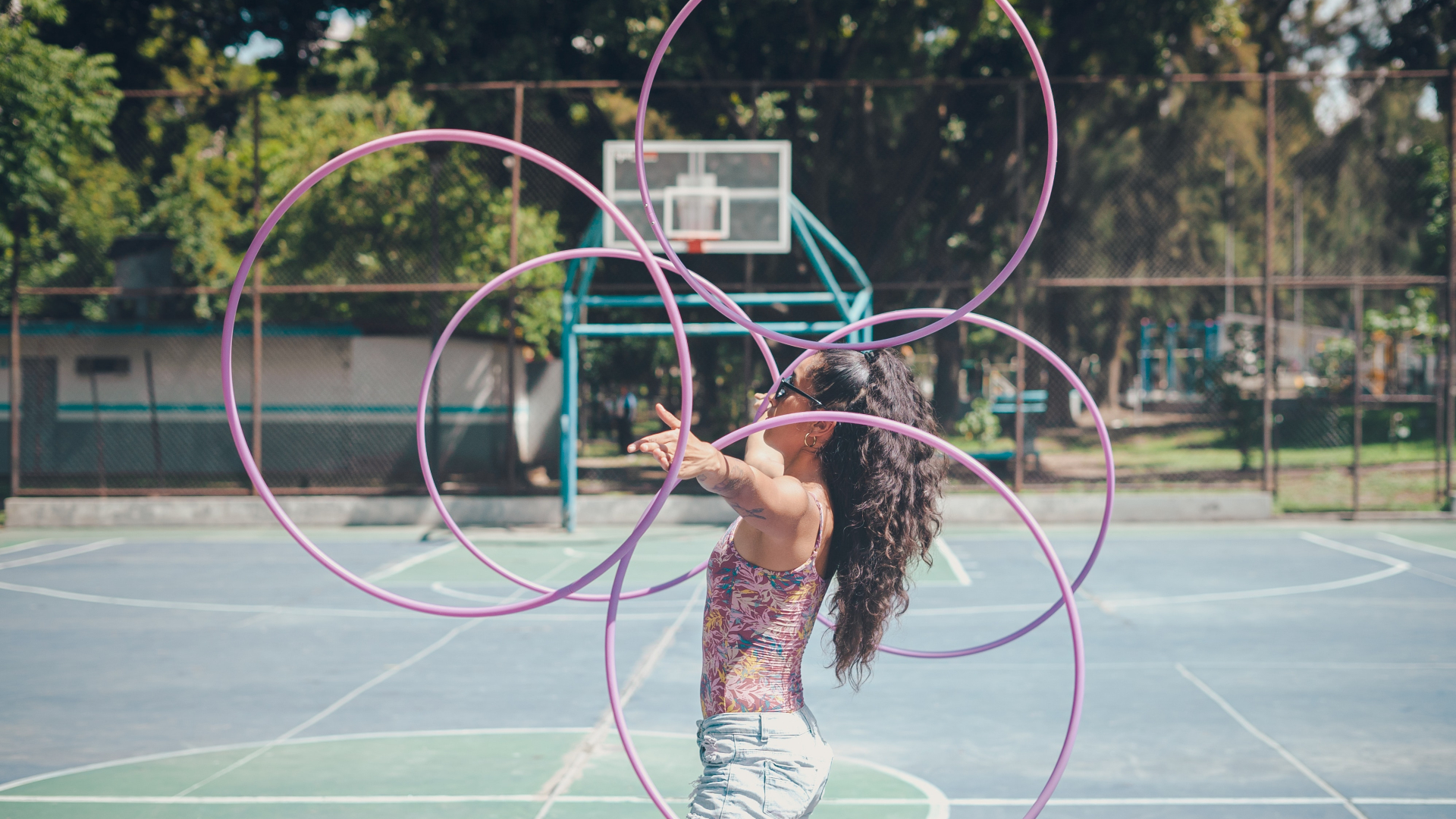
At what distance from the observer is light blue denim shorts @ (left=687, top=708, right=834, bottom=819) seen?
290 cm

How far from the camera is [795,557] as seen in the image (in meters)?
2.98

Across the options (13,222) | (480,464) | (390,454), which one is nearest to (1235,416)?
(480,464)

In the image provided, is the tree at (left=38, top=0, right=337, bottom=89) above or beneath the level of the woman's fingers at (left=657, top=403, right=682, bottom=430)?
above

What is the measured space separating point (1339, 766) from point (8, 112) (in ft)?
57.4

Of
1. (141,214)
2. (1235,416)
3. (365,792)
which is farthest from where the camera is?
(141,214)

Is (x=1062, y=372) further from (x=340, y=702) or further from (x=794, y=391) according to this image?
(x=340, y=702)

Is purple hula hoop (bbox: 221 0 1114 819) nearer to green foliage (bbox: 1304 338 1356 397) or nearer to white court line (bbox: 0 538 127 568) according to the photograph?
white court line (bbox: 0 538 127 568)

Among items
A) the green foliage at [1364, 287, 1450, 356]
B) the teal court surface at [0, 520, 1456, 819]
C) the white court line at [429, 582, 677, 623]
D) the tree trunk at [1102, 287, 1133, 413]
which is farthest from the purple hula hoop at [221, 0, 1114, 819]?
the tree trunk at [1102, 287, 1133, 413]

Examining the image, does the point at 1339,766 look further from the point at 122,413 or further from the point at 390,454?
the point at 122,413

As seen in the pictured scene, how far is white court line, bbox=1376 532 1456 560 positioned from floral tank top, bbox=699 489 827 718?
1299 cm

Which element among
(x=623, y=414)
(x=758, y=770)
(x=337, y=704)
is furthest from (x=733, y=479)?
(x=623, y=414)

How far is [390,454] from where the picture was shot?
70.7 feet

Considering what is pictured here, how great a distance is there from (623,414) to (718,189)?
33.7 feet

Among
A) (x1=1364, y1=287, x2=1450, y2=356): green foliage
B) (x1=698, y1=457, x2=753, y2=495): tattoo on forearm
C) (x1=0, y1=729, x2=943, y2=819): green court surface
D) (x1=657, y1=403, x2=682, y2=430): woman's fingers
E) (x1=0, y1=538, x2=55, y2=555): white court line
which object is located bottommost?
(x1=0, y1=538, x2=55, y2=555): white court line
